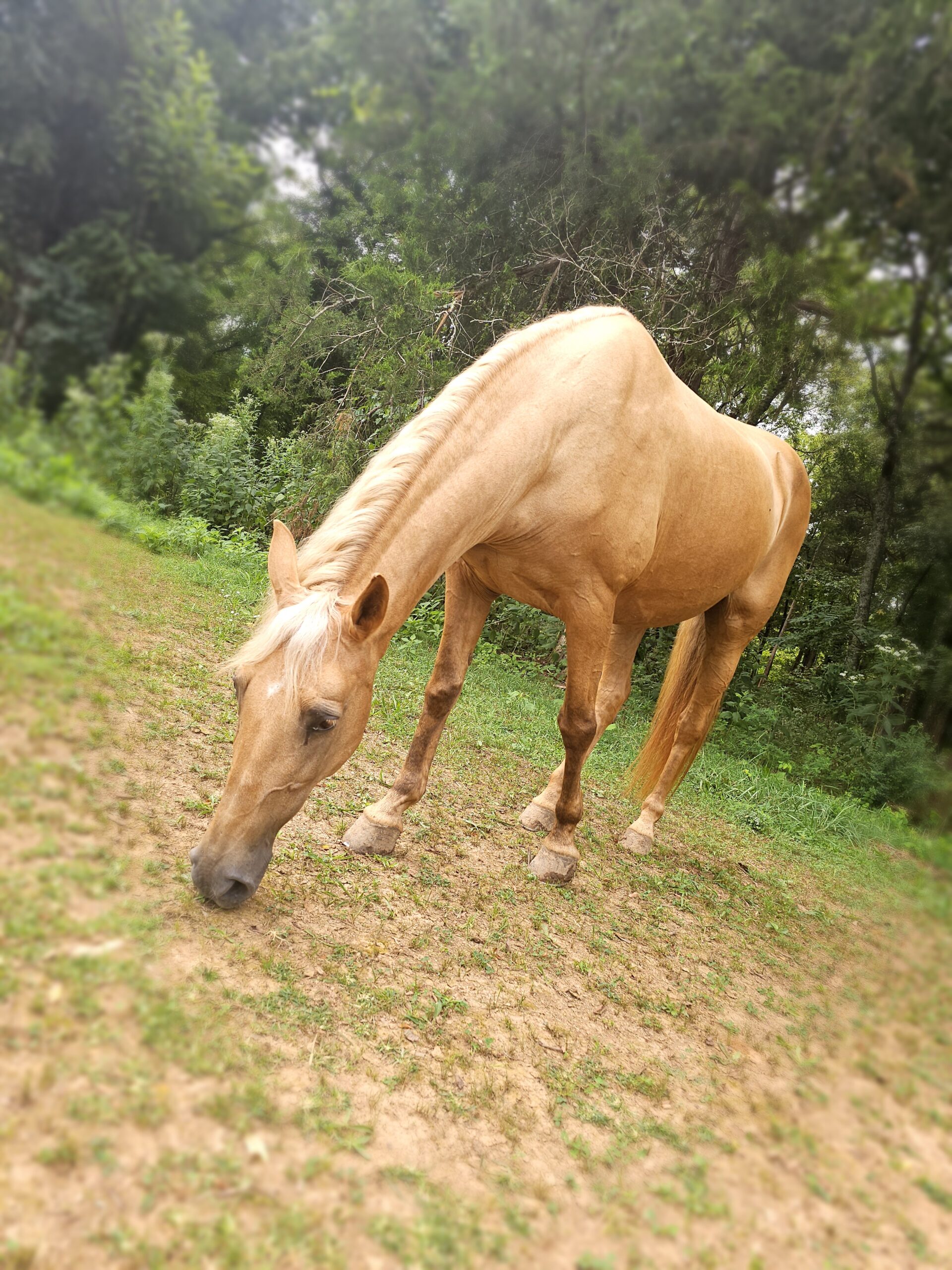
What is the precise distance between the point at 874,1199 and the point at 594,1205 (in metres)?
0.54

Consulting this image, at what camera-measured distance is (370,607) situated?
2.18m

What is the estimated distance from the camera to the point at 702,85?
Result: 137 cm

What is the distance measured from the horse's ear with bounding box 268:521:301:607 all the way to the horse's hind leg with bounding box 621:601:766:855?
10.7 ft

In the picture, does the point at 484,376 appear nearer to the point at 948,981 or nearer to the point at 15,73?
the point at 15,73

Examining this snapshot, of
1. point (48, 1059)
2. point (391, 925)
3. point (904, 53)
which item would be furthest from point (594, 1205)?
point (904, 53)

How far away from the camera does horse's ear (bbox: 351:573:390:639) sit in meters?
2.14

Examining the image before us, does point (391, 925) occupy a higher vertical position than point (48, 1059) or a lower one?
lower

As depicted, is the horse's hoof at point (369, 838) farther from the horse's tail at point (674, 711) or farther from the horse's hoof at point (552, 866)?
the horse's tail at point (674, 711)

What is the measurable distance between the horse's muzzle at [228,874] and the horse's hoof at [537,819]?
232 centimetres

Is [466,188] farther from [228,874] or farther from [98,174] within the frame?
[228,874]

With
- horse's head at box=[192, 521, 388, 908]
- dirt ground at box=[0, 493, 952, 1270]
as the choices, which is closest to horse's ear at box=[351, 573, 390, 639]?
horse's head at box=[192, 521, 388, 908]

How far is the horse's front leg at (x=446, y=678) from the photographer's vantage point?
10.7 feet

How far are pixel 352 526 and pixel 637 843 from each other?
10.1 ft

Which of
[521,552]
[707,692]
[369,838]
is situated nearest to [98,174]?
[521,552]
